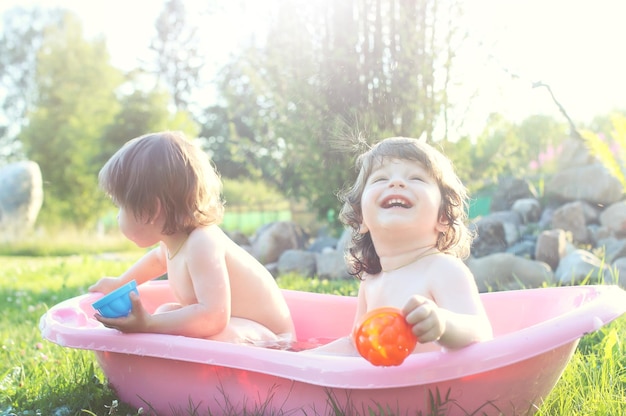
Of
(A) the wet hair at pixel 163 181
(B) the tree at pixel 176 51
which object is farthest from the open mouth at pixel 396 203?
(B) the tree at pixel 176 51

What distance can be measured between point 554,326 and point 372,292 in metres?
0.64

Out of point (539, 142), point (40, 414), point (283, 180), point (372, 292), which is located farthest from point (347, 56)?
point (539, 142)

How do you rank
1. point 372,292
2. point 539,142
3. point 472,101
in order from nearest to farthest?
point 372,292 < point 472,101 < point 539,142

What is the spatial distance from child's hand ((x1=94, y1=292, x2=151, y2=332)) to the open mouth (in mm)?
718

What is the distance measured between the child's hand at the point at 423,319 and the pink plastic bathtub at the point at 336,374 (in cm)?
14

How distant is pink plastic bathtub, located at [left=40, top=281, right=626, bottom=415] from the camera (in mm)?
1438

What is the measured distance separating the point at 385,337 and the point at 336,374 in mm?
227

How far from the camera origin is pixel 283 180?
6.89 meters

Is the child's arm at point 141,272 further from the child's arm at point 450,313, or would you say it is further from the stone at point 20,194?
the stone at point 20,194

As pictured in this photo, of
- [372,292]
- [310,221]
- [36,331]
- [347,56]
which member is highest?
[347,56]

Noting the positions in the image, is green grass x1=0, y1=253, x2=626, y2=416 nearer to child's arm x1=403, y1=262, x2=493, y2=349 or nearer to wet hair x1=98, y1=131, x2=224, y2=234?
child's arm x1=403, y1=262, x2=493, y2=349

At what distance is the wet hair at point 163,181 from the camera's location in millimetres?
2004

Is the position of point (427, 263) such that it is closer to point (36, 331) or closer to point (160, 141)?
point (160, 141)

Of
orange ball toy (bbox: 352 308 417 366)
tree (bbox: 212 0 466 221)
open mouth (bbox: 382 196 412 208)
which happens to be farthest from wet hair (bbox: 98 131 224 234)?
tree (bbox: 212 0 466 221)
